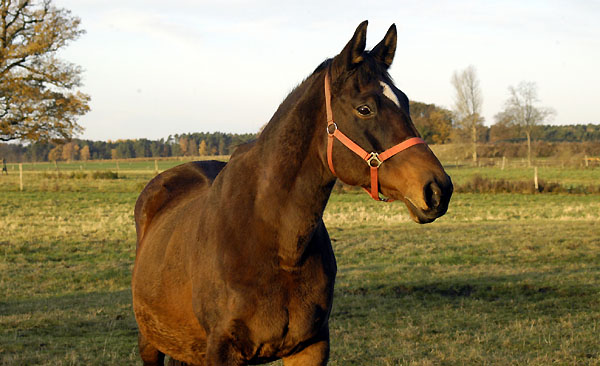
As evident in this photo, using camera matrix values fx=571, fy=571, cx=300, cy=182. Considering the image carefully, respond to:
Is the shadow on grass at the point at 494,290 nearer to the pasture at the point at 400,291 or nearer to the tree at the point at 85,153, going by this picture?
the pasture at the point at 400,291

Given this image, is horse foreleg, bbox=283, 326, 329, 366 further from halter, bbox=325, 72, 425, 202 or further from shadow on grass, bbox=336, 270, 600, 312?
shadow on grass, bbox=336, 270, 600, 312

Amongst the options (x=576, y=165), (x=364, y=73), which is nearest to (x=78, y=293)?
(x=364, y=73)

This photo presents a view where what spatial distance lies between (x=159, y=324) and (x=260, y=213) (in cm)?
127

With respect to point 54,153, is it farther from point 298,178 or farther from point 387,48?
point 387,48

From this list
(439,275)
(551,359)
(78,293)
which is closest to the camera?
(551,359)

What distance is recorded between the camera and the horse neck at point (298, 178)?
2770 millimetres

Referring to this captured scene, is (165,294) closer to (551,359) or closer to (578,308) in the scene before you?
(551,359)

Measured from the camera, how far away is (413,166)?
95.5 inches

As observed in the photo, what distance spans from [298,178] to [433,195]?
2.35ft

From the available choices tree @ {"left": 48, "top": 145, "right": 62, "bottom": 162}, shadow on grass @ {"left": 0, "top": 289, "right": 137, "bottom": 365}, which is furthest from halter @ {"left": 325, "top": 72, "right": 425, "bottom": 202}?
tree @ {"left": 48, "top": 145, "right": 62, "bottom": 162}

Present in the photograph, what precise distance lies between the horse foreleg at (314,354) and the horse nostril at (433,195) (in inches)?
40.0

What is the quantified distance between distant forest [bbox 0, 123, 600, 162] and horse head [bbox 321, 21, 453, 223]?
156ft

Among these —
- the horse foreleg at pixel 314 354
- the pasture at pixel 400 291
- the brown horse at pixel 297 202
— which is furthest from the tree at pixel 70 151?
the horse foreleg at pixel 314 354

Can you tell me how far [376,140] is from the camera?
2.54 metres
